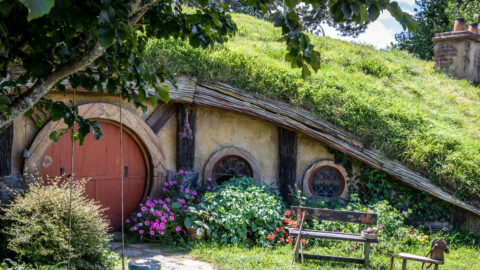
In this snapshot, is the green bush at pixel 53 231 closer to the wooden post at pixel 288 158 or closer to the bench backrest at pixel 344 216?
the bench backrest at pixel 344 216

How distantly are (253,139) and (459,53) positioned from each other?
22.7ft

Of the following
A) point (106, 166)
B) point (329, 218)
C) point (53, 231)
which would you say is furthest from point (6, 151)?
point (329, 218)

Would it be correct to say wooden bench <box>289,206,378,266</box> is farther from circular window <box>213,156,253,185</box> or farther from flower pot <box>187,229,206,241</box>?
circular window <box>213,156,253,185</box>

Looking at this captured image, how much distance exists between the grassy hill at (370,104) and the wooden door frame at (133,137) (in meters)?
1.06

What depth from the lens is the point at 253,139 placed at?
767 cm

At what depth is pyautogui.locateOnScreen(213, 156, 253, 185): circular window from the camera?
24.9 feet

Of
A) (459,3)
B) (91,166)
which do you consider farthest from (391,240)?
(459,3)

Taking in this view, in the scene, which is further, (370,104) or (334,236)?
(370,104)

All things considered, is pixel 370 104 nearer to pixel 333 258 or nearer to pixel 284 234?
pixel 284 234

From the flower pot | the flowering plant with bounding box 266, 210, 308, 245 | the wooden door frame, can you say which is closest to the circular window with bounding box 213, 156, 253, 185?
the wooden door frame

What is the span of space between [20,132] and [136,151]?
1.77 metres

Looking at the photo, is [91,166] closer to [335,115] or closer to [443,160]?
[335,115]

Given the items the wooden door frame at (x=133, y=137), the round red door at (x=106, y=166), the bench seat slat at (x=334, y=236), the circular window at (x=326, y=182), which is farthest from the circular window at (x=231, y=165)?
the bench seat slat at (x=334, y=236)

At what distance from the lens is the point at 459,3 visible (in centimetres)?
1788
